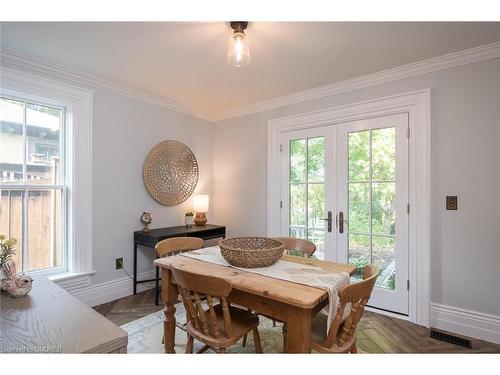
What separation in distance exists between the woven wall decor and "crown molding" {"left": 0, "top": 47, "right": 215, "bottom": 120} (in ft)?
1.80

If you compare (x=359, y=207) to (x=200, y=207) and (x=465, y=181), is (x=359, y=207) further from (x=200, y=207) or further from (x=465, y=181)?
(x=200, y=207)

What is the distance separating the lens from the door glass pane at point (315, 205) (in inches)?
117

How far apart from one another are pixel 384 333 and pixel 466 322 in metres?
0.66

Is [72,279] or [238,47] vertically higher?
[238,47]

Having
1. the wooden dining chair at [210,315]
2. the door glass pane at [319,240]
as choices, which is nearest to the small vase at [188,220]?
the door glass pane at [319,240]

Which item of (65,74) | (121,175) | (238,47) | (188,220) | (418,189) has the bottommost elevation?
(188,220)

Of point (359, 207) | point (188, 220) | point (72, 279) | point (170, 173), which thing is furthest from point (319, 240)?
point (72, 279)

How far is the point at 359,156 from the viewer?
2.72m

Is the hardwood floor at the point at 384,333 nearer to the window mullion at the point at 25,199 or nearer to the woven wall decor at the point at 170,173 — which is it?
the window mullion at the point at 25,199

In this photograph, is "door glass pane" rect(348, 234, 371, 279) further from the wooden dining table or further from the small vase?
the small vase

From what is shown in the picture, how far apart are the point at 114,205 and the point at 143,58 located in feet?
5.03

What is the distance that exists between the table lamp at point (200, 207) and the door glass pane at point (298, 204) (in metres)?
1.15

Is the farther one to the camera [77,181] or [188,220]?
[188,220]
